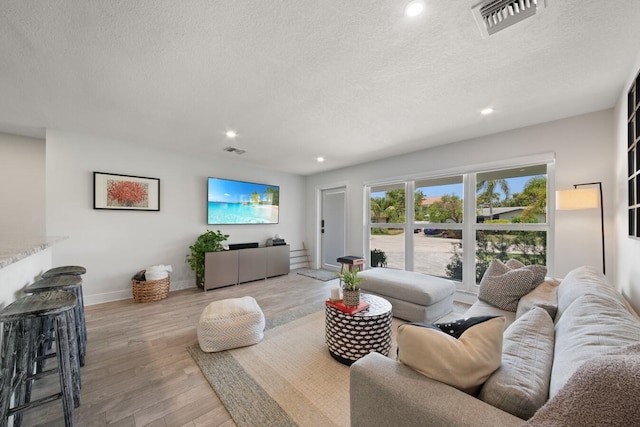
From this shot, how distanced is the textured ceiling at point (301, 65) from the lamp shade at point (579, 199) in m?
0.89

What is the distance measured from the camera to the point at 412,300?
109 inches

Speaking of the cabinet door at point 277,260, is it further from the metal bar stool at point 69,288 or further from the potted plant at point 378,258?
the metal bar stool at point 69,288

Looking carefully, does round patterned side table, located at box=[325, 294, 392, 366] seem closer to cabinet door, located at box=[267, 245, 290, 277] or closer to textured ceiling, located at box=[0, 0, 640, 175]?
textured ceiling, located at box=[0, 0, 640, 175]

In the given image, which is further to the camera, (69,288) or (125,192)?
(125,192)

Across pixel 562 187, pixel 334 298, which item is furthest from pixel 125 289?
pixel 562 187

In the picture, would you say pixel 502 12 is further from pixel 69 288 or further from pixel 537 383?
pixel 69 288

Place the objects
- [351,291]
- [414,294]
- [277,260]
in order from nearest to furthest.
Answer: [351,291] < [414,294] < [277,260]

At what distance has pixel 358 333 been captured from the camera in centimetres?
198

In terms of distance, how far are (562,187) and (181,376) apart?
14.0 ft

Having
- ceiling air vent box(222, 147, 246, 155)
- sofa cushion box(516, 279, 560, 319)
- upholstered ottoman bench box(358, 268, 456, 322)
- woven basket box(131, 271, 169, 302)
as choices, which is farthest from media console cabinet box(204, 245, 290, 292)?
sofa cushion box(516, 279, 560, 319)

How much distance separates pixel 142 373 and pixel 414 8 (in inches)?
122

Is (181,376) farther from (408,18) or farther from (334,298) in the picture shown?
(408,18)

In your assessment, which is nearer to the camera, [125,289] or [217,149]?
[125,289]

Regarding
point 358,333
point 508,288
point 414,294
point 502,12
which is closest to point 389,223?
point 414,294
